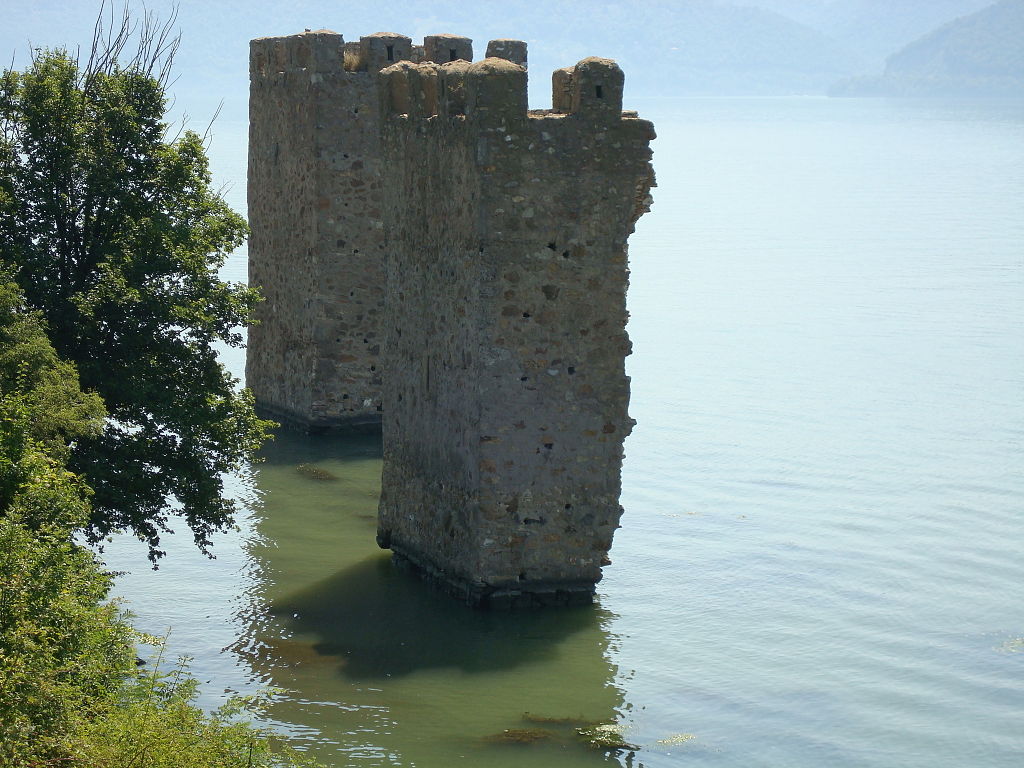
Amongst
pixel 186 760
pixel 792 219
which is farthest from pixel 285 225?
pixel 792 219

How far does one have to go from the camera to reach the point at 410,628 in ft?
55.5

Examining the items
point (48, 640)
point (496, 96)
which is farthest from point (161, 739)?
point (496, 96)

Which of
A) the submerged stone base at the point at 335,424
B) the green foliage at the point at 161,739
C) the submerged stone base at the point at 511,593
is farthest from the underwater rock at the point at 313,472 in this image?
the green foliage at the point at 161,739

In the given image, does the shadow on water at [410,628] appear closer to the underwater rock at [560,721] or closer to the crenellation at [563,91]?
the underwater rock at [560,721]

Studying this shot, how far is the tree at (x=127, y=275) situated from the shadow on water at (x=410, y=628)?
1.43 m

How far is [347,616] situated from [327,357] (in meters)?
8.81

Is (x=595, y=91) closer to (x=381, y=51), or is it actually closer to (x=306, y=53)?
(x=381, y=51)

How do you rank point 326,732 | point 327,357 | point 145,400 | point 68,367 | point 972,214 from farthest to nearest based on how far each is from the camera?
point 972,214
point 327,357
point 145,400
point 68,367
point 326,732

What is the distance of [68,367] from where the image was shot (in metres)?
Result: 15.2

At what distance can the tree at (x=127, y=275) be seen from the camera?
647 inches

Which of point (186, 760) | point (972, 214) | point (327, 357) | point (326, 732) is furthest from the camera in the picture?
point (972, 214)

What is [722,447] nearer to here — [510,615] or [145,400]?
[510,615]

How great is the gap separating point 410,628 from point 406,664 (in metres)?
0.88

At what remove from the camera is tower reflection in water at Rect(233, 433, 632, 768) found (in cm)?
1413
